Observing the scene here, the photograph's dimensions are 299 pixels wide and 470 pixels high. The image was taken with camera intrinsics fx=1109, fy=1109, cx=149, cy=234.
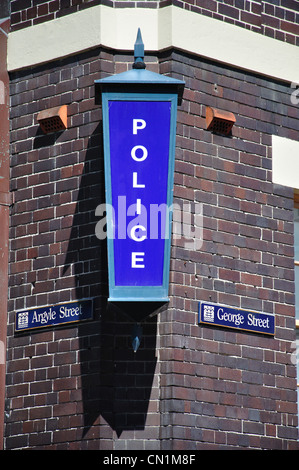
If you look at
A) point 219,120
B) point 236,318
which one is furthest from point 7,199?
point 236,318

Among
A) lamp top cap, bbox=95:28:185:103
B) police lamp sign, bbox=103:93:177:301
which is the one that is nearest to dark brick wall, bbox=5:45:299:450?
police lamp sign, bbox=103:93:177:301

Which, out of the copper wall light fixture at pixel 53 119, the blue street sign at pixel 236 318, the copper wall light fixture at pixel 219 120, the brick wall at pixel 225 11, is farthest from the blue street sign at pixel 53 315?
the brick wall at pixel 225 11

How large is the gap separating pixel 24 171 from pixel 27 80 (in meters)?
1.07

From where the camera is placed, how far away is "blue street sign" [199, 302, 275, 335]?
11.6 metres

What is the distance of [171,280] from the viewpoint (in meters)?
11.5

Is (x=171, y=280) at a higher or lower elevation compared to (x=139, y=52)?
lower

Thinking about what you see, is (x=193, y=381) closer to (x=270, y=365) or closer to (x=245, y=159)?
(x=270, y=365)

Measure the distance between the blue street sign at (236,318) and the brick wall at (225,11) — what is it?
3.32 meters

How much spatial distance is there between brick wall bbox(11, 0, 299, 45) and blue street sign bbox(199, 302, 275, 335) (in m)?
3.32

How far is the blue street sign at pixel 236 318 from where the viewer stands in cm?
1162

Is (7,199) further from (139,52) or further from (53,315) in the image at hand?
(139,52)

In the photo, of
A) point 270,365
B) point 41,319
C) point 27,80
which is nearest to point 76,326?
point 41,319

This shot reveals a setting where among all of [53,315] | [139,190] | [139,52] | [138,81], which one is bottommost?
[53,315]

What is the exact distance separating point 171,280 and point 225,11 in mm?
3303
